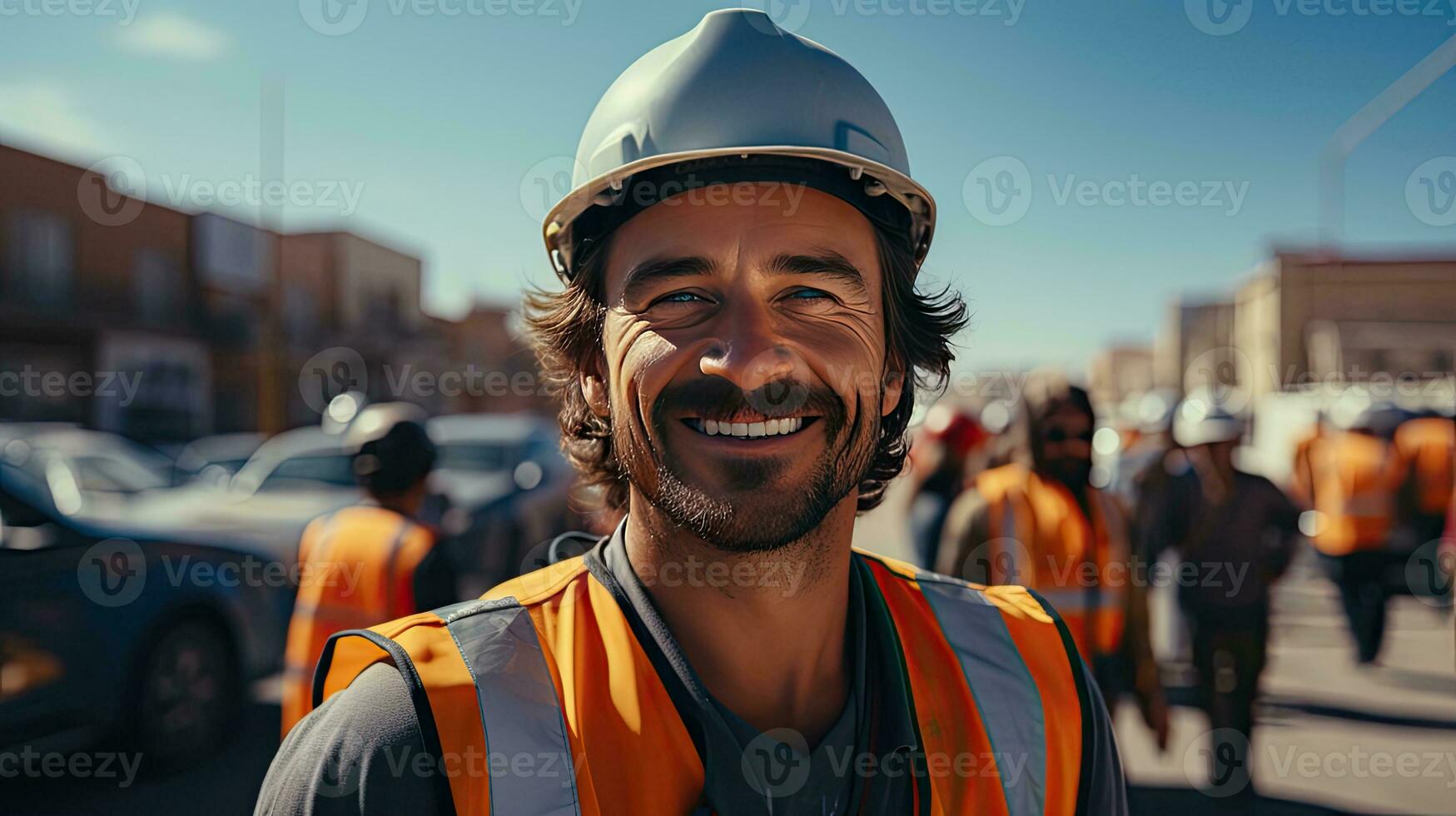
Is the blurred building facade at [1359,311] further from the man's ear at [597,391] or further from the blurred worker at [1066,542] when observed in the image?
the man's ear at [597,391]

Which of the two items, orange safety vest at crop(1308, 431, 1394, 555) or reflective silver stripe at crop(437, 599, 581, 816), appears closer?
reflective silver stripe at crop(437, 599, 581, 816)

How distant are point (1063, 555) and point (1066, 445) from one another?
558 millimetres

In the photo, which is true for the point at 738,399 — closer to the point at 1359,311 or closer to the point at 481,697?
the point at 481,697

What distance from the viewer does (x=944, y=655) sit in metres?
1.58

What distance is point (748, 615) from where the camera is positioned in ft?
5.10

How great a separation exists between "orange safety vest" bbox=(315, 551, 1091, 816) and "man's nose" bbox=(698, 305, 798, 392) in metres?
0.44

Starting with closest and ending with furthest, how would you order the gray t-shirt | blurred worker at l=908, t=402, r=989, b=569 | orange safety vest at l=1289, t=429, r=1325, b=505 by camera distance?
the gray t-shirt < blurred worker at l=908, t=402, r=989, b=569 < orange safety vest at l=1289, t=429, r=1325, b=505

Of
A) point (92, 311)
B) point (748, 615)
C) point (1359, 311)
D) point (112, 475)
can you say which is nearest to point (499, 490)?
point (112, 475)

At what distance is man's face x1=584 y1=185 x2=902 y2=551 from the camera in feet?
4.79

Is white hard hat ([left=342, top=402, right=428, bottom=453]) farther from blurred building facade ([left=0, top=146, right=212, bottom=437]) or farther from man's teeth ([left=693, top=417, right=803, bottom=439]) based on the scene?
blurred building facade ([left=0, top=146, right=212, bottom=437])

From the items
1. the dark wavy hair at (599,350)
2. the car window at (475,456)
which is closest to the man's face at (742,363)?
the dark wavy hair at (599,350)

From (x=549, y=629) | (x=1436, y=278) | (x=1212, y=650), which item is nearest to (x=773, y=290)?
(x=549, y=629)

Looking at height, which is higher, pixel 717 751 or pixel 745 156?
pixel 745 156

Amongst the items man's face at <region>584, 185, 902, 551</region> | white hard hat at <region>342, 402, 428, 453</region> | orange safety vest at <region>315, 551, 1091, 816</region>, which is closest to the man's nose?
man's face at <region>584, 185, 902, 551</region>
